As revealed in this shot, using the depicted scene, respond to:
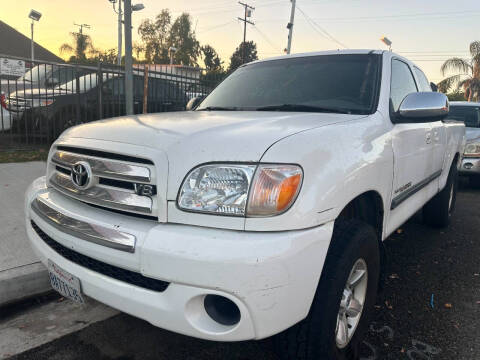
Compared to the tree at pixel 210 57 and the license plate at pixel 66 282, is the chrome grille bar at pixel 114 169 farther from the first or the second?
the tree at pixel 210 57

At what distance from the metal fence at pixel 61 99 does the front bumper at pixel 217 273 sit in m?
6.56

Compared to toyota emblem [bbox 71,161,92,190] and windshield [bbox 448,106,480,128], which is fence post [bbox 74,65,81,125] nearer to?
toyota emblem [bbox 71,161,92,190]

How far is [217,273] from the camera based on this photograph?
1.50 m

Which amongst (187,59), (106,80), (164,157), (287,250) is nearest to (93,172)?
(164,157)

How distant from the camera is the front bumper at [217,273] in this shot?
4.94 feet

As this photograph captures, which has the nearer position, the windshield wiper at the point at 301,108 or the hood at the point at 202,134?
the hood at the point at 202,134

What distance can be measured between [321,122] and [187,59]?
68.3 metres

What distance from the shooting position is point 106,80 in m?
7.93

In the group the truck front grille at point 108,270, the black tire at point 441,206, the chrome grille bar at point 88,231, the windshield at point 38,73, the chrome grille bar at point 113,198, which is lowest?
the black tire at point 441,206

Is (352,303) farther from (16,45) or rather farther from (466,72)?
(16,45)

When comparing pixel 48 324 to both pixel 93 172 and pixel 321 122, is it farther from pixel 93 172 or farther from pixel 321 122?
pixel 321 122

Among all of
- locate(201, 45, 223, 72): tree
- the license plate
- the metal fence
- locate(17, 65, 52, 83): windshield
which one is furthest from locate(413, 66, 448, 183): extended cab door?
locate(201, 45, 223, 72): tree

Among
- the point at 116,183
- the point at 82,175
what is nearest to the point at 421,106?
the point at 116,183

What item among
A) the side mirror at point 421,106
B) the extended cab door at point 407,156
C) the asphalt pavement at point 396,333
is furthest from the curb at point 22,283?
the side mirror at point 421,106
